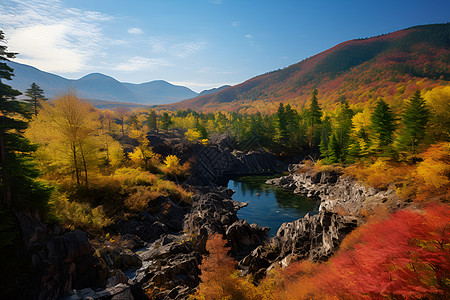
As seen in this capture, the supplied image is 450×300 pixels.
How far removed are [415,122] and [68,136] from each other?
43.9m

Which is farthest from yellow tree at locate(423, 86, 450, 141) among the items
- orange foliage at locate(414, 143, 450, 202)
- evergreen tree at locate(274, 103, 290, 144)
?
evergreen tree at locate(274, 103, 290, 144)

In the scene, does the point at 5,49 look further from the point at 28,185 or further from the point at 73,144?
the point at 73,144

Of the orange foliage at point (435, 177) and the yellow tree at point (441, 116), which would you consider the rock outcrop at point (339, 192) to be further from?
the yellow tree at point (441, 116)

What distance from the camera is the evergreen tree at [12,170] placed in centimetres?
1101

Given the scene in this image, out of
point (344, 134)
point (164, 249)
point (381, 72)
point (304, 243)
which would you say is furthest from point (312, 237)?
point (381, 72)

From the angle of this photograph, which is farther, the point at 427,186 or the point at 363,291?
the point at 427,186

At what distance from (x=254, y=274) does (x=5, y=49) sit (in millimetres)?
23355

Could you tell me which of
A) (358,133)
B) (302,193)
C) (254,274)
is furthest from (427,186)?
(302,193)

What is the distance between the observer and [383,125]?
3456 centimetres

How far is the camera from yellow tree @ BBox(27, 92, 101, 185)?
2075cm

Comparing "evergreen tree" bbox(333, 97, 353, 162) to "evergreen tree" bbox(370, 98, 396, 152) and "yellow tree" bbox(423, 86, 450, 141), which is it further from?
"yellow tree" bbox(423, 86, 450, 141)

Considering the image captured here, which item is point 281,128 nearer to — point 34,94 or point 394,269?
point 394,269

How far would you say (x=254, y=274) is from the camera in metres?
17.7

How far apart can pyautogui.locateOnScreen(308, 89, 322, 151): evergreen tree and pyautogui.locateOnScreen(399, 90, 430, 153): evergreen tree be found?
3858 centimetres
